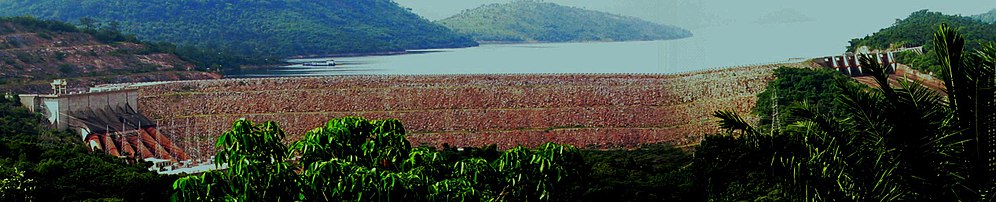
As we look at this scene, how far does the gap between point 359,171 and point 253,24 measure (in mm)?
120194

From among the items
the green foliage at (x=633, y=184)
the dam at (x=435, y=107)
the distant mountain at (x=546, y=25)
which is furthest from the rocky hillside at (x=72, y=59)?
the distant mountain at (x=546, y=25)

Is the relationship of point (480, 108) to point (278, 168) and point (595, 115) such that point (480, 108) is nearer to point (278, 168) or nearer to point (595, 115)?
point (595, 115)

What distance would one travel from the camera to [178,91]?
2093 inches

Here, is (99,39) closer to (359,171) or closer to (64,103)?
(64,103)

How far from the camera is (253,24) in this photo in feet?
419

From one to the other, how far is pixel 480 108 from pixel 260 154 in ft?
128

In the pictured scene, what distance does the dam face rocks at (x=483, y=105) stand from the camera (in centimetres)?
4659

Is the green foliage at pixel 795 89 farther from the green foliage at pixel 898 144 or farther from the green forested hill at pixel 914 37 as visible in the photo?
the green foliage at pixel 898 144

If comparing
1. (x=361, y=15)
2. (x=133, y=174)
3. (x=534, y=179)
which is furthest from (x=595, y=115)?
(x=361, y=15)

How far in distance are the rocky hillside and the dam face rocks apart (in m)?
10.4

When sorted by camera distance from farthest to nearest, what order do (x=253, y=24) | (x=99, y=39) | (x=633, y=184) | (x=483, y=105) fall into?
(x=253, y=24) → (x=99, y=39) → (x=483, y=105) → (x=633, y=184)

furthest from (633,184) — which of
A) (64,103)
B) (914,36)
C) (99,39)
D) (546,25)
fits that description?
(546,25)

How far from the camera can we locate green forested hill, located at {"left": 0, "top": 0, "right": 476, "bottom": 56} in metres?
116

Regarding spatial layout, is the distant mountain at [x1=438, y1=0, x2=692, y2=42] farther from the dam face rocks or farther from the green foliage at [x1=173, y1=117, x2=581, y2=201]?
the green foliage at [x1=173, y1=117, x2=581, y2=201]
